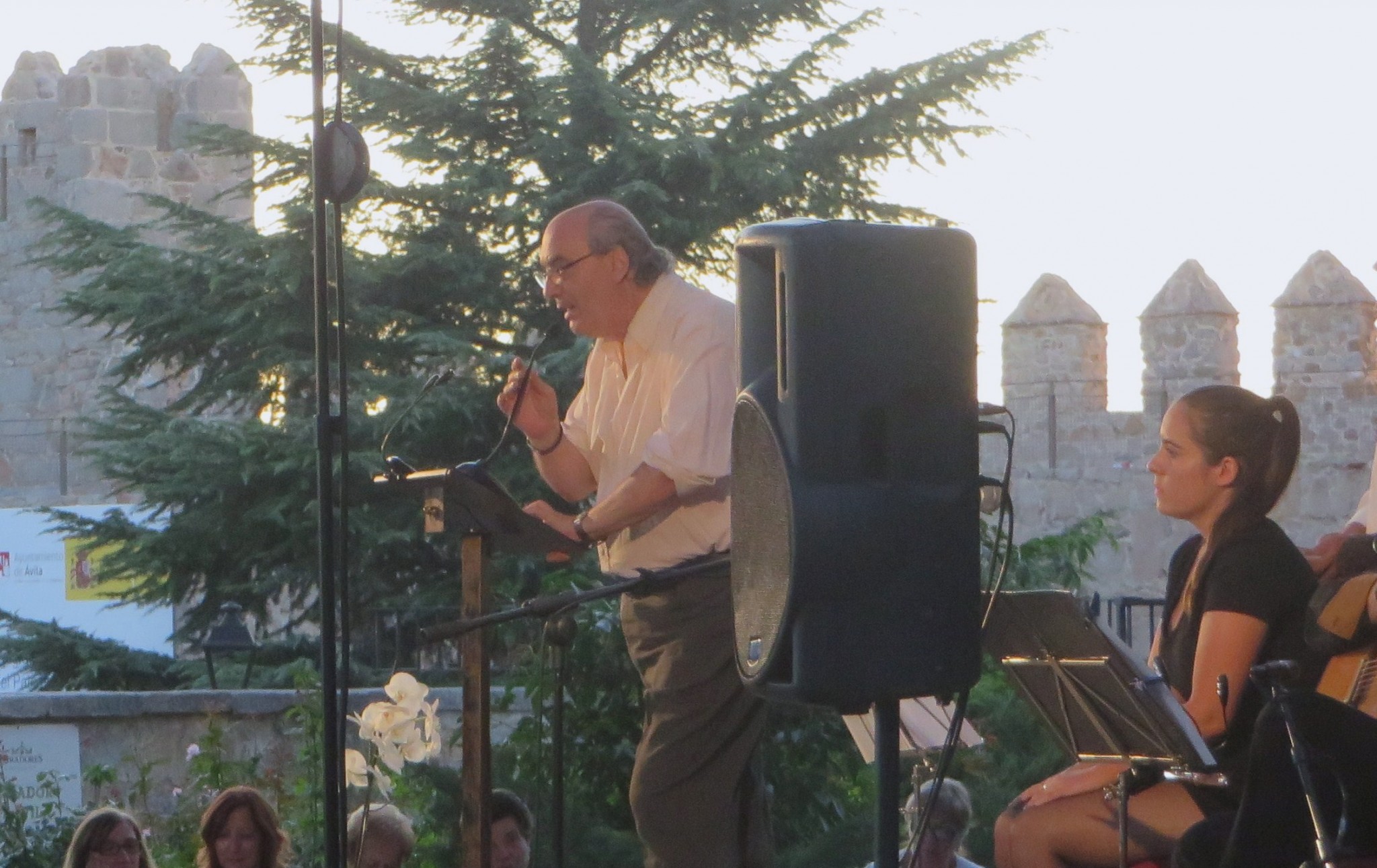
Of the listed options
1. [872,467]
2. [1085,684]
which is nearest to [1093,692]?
[1085,684]

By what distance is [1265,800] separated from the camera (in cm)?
314

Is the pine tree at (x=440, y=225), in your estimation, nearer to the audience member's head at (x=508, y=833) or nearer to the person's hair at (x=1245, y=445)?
the audience member's head at (x=508, y=833)

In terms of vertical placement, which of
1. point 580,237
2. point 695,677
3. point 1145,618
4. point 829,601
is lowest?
point 1145,618

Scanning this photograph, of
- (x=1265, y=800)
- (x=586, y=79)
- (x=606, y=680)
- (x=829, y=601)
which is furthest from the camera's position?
(x=586, y=79)

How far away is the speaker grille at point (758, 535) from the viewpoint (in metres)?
2.58

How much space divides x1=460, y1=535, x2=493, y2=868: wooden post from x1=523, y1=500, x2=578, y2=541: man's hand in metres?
0.12

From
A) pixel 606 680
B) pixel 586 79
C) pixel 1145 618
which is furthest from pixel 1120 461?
pixel 606 680

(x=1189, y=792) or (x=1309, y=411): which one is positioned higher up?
(x=1309, y=411)

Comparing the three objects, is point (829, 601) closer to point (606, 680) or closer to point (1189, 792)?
point (1189, 792)

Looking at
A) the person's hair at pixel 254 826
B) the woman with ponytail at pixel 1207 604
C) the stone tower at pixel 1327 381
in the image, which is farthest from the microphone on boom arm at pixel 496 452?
the stone tower at pixel 1327 381

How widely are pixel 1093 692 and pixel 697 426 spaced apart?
0.86 metres

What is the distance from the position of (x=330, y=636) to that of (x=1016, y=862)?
139 cm

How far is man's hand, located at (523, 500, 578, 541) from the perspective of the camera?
11.2ft

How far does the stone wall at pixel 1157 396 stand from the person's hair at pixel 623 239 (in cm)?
816
